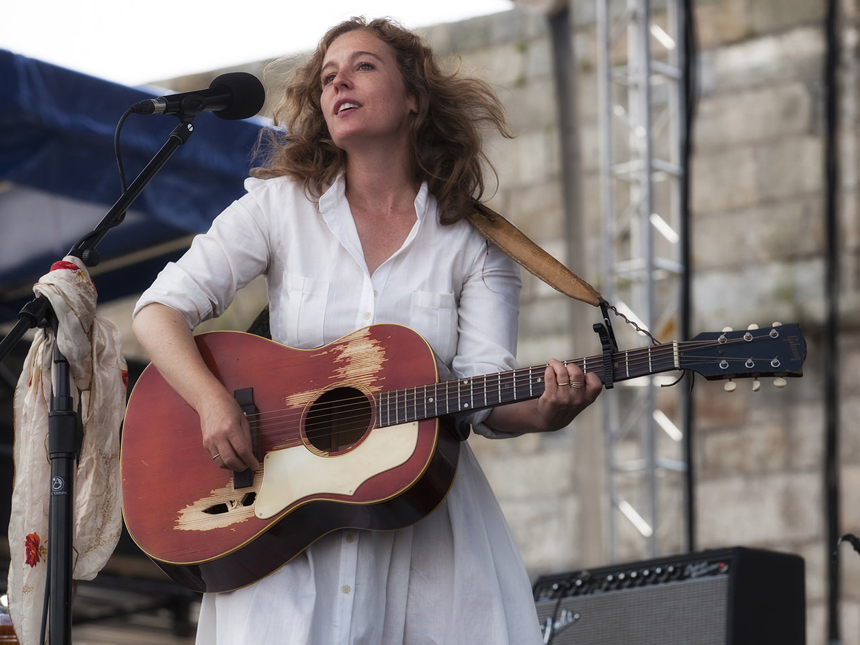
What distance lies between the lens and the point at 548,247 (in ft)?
22.5

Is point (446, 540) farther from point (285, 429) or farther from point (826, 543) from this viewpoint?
point (826, 543)

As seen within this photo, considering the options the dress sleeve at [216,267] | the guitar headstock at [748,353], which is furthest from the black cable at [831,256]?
the dress sleeve at [216,267]

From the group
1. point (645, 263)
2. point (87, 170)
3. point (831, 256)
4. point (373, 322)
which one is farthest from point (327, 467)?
point (831, 256)

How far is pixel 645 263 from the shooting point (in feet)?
17.0

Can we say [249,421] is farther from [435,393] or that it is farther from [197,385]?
[435,393]

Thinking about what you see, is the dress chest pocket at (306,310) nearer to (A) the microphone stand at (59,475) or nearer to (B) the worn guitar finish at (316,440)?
(B) the worn guitar finish at (316,440)

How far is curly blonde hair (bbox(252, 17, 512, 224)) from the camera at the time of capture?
2.55 metres

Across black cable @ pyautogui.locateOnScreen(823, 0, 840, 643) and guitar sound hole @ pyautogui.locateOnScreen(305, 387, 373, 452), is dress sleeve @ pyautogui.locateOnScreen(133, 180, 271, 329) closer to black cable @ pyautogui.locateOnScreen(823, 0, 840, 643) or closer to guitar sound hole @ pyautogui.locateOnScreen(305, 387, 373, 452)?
guitar sound hole @ pyautogui.locateOnScreen(305, 387, 373, 452)

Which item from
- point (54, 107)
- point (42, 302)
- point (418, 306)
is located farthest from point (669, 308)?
point (42, 302)

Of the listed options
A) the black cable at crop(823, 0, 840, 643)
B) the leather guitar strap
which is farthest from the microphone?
the black cable at crop(823, 0, 840, 643)

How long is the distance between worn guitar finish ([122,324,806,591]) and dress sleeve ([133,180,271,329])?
0.40ft

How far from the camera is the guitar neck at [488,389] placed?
6.98 ft

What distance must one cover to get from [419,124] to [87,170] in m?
2.59

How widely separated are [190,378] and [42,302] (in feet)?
1.20
